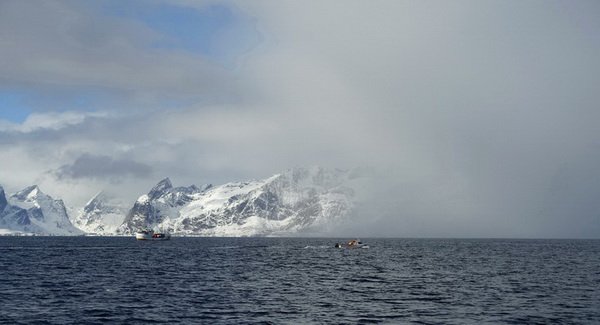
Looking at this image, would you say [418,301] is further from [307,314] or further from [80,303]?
[80,303]

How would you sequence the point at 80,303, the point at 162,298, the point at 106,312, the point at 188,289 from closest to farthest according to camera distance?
the point at 106,312 → the point at 80,303 → the point at 162,298 → the point at 188,289

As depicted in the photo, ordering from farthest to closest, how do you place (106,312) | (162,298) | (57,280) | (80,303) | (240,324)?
(57,280) < (162,298) < (80,303) < (106,312) < (240,324)

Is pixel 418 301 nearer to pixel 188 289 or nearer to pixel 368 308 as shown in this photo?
pixel 368 308

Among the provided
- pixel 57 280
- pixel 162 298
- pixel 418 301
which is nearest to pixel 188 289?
pixel 162 298

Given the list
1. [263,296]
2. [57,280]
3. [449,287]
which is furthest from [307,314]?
[57,280]

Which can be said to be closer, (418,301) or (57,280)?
(418,301)

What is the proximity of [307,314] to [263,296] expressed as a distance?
17.0m

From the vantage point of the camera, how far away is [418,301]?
253 feet

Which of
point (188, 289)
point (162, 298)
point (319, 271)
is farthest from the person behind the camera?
point (319, 271)

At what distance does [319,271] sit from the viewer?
127688mm

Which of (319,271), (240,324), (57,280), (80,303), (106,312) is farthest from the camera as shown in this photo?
(319,271)

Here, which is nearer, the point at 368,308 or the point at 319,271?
the point at 368,308

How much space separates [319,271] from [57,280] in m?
53.9

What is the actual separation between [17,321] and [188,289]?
31984 mm
